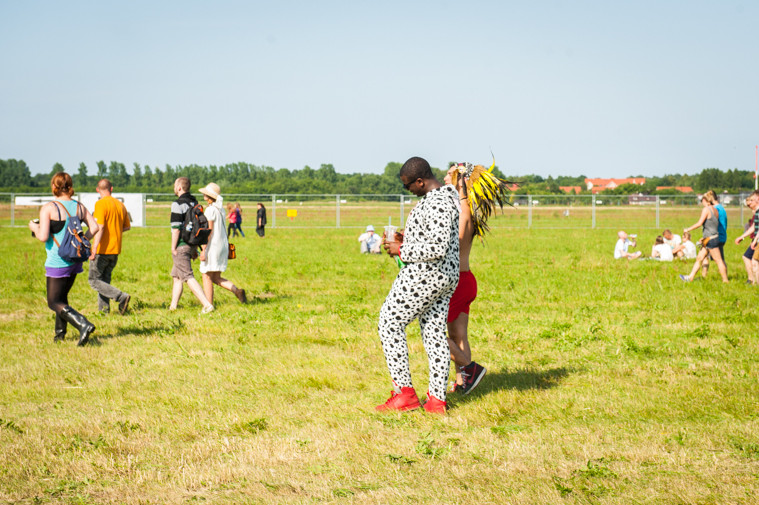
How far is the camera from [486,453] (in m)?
4.54

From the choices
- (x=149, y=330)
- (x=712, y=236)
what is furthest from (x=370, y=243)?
(x=149, y=330)

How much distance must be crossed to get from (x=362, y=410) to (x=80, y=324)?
12.3 ft

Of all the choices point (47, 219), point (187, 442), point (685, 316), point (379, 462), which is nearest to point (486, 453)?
point (379, 462)

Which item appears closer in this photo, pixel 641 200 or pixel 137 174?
pixel 641 200

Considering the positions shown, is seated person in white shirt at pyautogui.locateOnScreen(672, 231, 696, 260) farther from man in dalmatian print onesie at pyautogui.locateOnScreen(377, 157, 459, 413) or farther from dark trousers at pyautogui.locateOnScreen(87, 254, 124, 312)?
man in dalmatian print onesie at pyautogui.locateOnScreen(377, 157, 459, 413)

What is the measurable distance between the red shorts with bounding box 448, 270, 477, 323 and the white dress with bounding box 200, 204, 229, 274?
5.43 metres

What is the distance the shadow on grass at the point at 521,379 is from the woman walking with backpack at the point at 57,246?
164 inches

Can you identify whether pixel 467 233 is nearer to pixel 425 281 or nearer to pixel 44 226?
pixel 425 281

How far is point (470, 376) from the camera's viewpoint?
5.91m

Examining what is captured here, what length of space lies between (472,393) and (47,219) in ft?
15.3

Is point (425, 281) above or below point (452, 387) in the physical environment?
above

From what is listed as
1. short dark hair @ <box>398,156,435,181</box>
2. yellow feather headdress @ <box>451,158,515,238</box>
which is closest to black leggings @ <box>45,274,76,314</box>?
short dark hair @ <box>398,156,435,181</box>

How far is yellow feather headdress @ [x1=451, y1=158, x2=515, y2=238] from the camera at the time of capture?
18.3ft

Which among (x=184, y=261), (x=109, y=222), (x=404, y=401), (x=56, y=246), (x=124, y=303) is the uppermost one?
(x=109, y=222)
